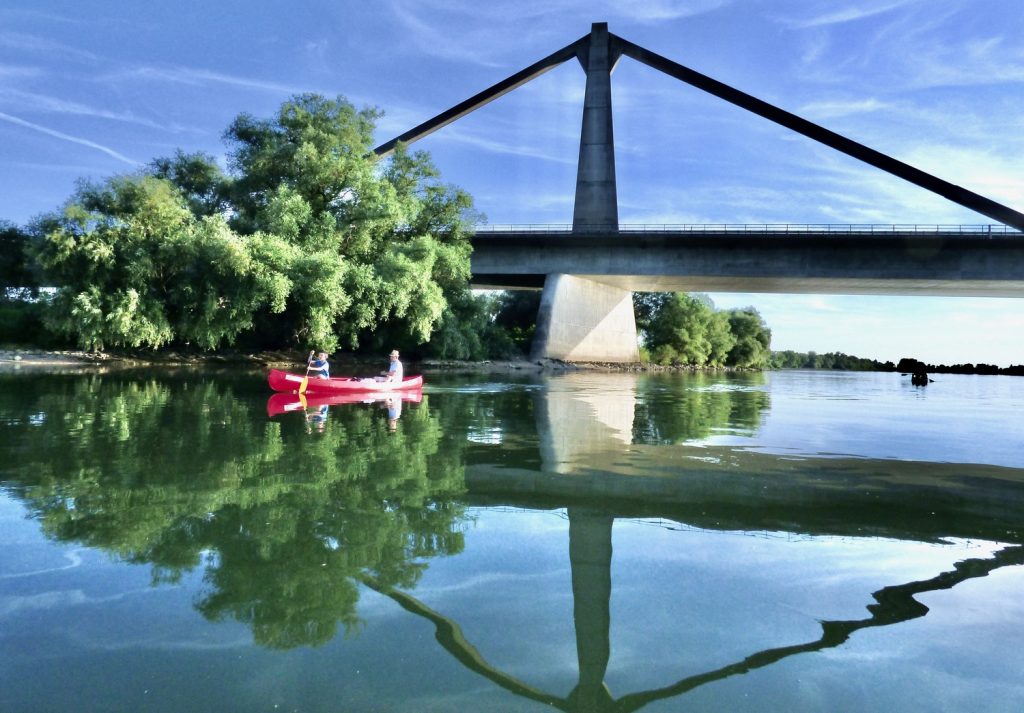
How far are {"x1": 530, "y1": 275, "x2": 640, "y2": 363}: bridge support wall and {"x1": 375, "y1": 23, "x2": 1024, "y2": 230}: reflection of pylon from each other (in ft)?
17.3

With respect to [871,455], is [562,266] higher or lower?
higher

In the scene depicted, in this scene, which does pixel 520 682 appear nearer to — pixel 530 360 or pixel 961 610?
pixel 961 610

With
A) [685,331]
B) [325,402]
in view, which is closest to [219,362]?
[325,402]

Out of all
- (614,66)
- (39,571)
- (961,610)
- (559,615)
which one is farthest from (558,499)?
(614,66)

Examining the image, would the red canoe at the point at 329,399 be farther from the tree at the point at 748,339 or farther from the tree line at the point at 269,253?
the tree at the point at 748,339

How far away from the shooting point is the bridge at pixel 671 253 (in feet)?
135

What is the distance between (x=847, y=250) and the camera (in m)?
42.8

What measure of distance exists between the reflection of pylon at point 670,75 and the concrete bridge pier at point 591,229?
0.32ft

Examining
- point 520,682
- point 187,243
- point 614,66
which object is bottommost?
point 520,682

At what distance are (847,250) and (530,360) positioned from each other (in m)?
21.6

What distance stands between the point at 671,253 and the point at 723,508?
1633 inches

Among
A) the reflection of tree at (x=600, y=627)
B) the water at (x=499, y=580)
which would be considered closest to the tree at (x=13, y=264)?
the water at (x=499, y=580)

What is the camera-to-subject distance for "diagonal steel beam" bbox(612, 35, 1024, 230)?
144 feet

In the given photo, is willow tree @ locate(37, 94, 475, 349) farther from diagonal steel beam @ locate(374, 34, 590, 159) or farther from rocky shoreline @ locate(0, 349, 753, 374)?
diagonal steel beam @ locate(374, 34, 590, 159)
